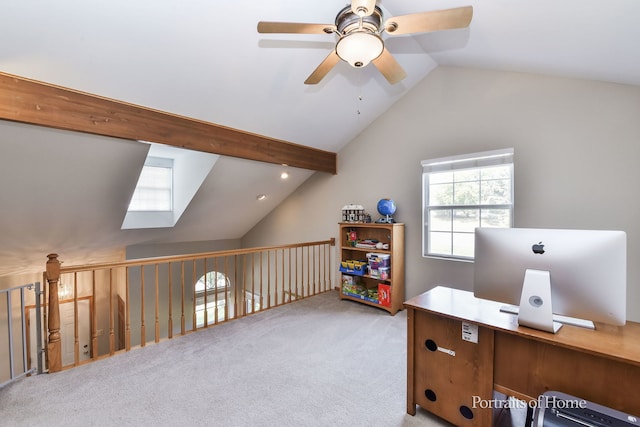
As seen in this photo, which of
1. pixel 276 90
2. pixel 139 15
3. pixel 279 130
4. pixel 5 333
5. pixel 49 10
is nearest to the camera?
pixel 49 10

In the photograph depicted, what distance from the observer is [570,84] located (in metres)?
2.60

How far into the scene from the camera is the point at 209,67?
246cm

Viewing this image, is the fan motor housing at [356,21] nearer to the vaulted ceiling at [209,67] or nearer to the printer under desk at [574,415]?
the vaulted ceiling at [209,67]

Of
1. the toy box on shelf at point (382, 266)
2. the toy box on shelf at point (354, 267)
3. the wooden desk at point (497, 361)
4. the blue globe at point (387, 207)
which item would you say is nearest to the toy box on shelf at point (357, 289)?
the toy box on shelf at point (354, 267)

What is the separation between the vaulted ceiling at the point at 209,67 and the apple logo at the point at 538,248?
4.55ft

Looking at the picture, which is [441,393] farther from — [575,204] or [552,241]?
[575,204]

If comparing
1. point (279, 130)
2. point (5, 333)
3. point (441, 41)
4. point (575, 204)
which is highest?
point (441, 41)

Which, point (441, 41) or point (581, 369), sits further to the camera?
point (441, 41)

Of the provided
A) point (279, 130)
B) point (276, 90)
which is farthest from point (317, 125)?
point (276, 90)

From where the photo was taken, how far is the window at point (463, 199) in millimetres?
3039

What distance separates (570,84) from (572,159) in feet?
2.31

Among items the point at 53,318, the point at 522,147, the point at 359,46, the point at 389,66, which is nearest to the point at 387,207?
the point at 522,147

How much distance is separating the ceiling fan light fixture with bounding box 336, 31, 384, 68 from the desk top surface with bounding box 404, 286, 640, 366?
5.20 ft

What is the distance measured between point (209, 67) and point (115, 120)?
954mm
